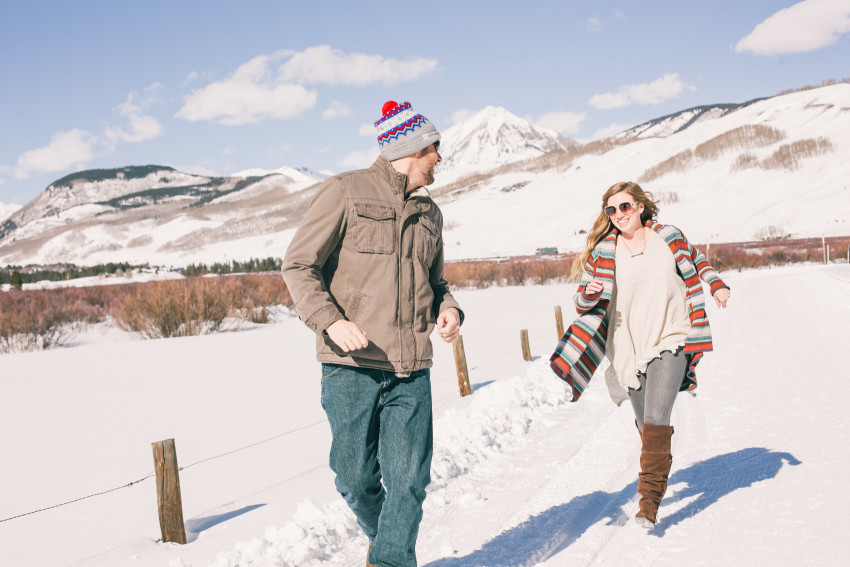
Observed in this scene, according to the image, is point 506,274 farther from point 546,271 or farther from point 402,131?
point 402,131

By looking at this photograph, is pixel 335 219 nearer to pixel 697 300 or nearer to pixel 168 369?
pixel 697 300

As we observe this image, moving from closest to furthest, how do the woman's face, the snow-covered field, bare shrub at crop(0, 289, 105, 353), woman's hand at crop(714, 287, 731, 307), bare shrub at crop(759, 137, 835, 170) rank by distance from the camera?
the snow-covered field < woman's hand at crop(714, 287, 731, 307) < the woman's face < bare shrub at crop(0, 289, 105, 353) < bare shrub at crop(759, 137, 835, 170)

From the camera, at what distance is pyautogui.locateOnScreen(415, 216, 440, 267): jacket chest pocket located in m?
2.80

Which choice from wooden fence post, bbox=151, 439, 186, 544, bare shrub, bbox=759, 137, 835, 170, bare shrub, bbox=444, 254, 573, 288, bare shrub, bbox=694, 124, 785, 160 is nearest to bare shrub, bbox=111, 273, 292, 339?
wooden fence post, bbox=151, 439, 186, 544

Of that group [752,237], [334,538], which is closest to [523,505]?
[334,538]

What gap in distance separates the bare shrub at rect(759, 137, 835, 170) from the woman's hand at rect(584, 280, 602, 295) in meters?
79.6

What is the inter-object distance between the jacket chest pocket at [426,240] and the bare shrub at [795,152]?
80893mm

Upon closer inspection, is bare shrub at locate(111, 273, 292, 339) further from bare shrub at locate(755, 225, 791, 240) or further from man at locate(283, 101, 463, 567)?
bare shrub at locate(755, 225, 791, 240)

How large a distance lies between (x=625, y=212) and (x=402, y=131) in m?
1.69

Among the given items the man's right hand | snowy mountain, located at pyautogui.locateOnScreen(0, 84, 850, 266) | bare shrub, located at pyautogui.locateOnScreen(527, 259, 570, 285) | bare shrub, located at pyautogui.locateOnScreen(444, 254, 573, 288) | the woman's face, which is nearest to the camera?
the man's right hand

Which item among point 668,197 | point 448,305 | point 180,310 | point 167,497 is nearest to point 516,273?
point 180,310

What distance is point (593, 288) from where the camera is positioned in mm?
3883

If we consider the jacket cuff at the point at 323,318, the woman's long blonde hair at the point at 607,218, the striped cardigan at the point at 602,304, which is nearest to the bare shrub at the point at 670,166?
the woman's long blonde hair at the point at 607,218

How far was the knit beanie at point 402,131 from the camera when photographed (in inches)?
110
